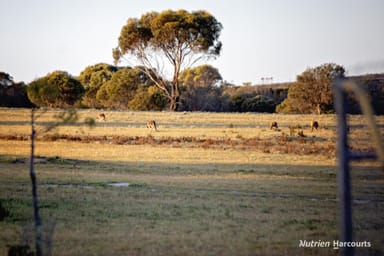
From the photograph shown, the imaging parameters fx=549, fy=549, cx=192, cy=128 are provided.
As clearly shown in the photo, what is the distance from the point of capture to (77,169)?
22.7 meters

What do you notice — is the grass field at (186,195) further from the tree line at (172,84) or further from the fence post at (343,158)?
the tree line at (172,84)

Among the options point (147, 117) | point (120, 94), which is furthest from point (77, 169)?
point (120, 94)

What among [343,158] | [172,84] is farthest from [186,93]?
[343,158]

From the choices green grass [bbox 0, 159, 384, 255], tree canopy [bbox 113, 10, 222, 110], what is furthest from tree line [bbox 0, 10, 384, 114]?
green grass [bbox 0, 159, 384, 255]

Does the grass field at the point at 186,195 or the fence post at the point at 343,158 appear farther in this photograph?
the grass field at the point at 186,195

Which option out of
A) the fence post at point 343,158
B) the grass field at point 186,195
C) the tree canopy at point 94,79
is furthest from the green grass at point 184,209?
the tree canopy at point 94,79

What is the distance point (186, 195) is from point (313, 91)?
175 feet

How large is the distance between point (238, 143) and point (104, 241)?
24.3 meters

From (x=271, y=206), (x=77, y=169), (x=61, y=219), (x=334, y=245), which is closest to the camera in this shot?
(x=334, y=245)

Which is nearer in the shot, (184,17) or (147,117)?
(147,117)

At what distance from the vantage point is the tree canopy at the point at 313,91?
6571 centimetres

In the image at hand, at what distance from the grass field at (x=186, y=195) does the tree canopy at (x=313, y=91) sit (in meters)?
30.8

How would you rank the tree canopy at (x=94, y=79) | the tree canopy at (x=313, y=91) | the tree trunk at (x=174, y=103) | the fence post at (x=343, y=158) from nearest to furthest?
the fence post at (x=343, y=158) → the tree canopy at (x=313, y=91) → the tree trunk at (x=174, y=103) → the tree canopy at (x=94, y=79)

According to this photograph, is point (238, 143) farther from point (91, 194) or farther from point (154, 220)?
point (154, 220)
